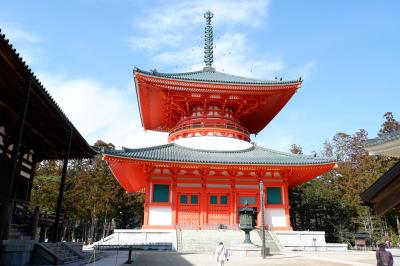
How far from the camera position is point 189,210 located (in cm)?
2384

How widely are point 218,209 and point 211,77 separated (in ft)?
42.6

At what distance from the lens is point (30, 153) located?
16.9 m

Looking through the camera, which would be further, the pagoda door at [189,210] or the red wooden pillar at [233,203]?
the red wooden pillar at [233,203]

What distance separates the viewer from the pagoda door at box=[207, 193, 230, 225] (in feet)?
78.1

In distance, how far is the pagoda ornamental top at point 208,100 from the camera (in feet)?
85.0

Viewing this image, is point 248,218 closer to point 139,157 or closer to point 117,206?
point 139,157

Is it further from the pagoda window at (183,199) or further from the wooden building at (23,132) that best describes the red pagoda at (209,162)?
the wooden building at (23,132)

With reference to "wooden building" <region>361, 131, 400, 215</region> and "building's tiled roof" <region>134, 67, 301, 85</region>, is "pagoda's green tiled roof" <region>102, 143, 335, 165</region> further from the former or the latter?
"wooden building" <region>361, 131, 400, 215</region>

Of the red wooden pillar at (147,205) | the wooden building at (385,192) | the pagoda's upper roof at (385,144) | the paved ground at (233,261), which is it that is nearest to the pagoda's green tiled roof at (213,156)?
the red wooden pillar at (147,205)

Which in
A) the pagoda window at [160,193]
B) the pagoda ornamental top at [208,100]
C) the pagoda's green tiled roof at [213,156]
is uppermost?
A: the pagoda ornamental top at [208,100]

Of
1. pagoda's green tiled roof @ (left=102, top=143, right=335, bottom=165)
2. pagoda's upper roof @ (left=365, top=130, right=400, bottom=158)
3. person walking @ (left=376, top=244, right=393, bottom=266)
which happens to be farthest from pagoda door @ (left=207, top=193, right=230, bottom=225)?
pagoda's upper roof @ (left=365, top=130, right=400, bottom=158)

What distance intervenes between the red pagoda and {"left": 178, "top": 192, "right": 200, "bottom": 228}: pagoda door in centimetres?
2

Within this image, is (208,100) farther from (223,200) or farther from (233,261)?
(233,261)

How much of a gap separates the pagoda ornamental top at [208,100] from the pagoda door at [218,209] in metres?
5.41
